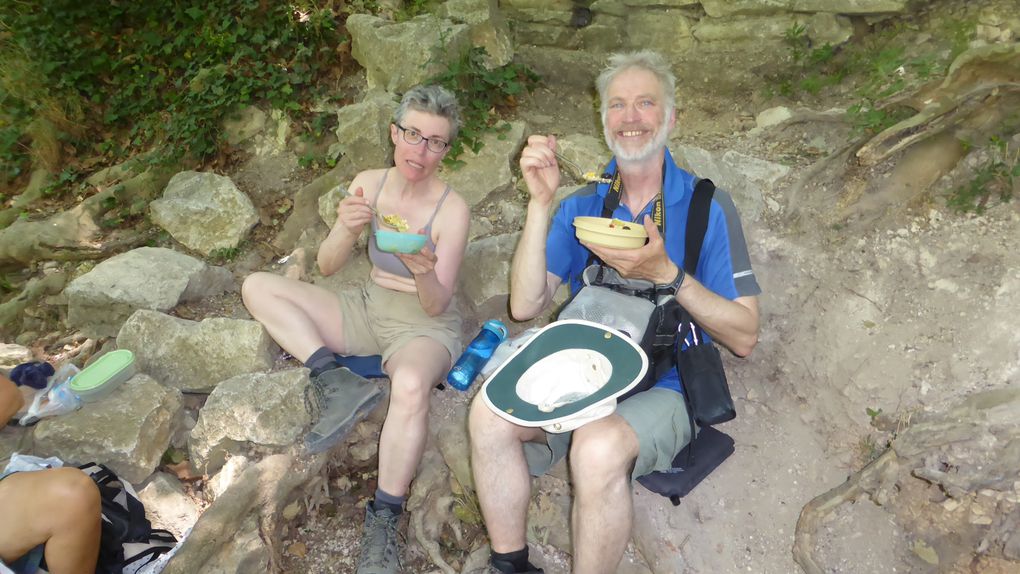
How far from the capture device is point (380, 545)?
8.93 ft

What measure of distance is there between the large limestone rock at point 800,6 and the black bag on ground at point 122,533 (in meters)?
4.49

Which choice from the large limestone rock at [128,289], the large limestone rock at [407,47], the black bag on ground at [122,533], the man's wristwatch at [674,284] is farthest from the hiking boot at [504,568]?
the large limestone rock at [407,47]

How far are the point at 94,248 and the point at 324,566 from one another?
3.74 metres

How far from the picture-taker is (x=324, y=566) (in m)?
3.08

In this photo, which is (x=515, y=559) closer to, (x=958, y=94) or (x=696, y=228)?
(x=696, y=228)

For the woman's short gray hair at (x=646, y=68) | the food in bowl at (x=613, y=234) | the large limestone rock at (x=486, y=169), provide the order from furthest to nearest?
1. the large limestone rock at (x=486, y=169)
2. the woman's short gray hair at (x=646, y=68)
3. the food in bowl at (x=613, y=234)

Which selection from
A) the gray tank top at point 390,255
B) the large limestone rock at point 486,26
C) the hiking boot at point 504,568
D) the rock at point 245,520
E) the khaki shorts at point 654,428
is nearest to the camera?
the khaki shorts at point 654,428

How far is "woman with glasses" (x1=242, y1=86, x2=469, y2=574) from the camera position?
2.81 metres

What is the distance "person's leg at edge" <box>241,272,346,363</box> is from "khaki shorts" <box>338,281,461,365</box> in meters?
0.07

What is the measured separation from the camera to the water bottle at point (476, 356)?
10.6 feet

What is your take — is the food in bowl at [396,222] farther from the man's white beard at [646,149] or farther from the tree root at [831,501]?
the tree root at [831,501]

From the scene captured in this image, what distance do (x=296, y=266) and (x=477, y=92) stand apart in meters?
1.86

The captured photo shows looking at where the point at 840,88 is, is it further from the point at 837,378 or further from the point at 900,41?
the point at 837,378

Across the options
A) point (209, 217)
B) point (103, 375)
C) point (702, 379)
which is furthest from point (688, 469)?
point (209, 217)
